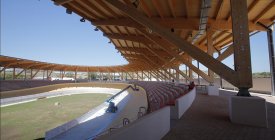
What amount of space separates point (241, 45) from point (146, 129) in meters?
3.98

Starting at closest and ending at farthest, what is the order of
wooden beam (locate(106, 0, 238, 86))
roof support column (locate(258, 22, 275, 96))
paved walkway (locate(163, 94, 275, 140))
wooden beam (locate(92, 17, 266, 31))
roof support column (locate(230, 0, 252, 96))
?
paved walkway (locate(163, 94, 275, 140)), roof support column (locate(230, 0, 252, 96)), wooden beam (locate(106, 0, 238, 86)), wooden beam (locate(92, 17, 266, 31)), roof support column (locate(258, 22, 275, 96))

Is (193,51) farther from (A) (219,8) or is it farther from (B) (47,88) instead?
(B) (47,88)

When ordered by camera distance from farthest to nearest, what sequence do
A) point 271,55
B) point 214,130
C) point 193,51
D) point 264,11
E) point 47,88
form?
point 47,88 → point 271,55 → point 264,11 → point 193,51 → point 214,130

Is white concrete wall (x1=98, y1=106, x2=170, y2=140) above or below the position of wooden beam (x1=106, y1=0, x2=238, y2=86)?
below

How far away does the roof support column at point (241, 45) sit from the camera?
535cm

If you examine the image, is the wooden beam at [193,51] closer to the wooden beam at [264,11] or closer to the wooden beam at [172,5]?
the wooden beam at [172,5]

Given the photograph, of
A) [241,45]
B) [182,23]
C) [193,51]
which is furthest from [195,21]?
[241,45]

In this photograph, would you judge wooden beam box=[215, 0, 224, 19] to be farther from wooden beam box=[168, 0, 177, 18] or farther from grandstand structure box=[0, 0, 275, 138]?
wooden beam box=[168, 0, 177, 18]

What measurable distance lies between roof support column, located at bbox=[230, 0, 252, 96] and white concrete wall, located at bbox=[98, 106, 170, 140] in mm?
2532

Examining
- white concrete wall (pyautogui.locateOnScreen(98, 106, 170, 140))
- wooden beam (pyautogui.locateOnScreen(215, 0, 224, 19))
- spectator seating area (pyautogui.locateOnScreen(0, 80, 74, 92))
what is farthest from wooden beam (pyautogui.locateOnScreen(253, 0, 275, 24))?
spectator seating area (pyautogui.locateOnScreen(0, 80, 74, 92))

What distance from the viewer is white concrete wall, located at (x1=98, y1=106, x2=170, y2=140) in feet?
8.65

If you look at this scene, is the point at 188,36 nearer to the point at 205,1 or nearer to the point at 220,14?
the point at 220,14

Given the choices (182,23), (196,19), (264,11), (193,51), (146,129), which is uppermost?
(264,11)

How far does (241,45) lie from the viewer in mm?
5410
